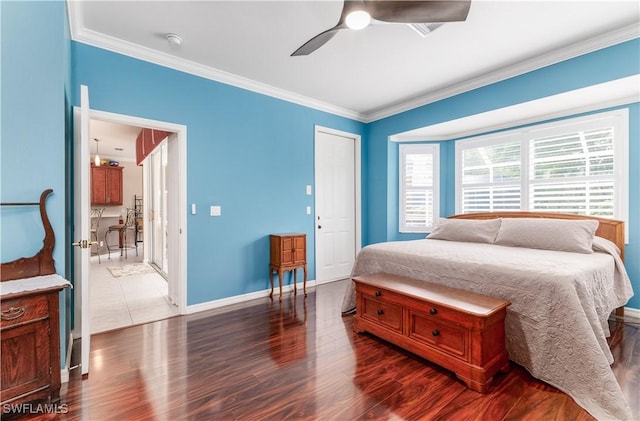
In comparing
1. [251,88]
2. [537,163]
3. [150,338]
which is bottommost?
[150,338]

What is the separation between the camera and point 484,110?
11.6ft

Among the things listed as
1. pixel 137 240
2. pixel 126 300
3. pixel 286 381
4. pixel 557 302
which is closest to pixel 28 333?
pixel 286 381

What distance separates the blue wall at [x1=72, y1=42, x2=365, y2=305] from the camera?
2.87m

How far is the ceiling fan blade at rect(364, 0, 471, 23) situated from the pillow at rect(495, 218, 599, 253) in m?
2.28

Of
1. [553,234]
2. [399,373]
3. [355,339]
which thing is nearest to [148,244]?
[355,339]

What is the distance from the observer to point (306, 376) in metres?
2.04

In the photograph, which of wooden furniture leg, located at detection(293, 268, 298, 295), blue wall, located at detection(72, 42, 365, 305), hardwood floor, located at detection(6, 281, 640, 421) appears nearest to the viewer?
hardwood floor, located at detection(6, 281, 640, 421)

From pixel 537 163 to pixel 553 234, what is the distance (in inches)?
49.9

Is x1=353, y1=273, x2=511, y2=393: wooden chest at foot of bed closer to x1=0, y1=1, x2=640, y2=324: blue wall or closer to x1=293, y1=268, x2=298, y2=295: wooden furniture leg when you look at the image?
x1=293, y1=268, x2=298, y2=295: wooden furniture leg

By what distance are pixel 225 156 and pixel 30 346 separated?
2.40 meters

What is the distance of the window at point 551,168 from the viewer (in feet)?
10.3

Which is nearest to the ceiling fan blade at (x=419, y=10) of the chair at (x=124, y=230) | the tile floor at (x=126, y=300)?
the tile floor at (x=126, y=300)

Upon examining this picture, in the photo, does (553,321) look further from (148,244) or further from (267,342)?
(148,244)

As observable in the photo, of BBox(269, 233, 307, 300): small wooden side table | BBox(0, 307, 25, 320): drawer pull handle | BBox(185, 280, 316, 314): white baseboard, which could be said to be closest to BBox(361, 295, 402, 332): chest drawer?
BBox(269, 233, 307, 300): small wooden side table
